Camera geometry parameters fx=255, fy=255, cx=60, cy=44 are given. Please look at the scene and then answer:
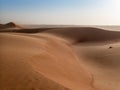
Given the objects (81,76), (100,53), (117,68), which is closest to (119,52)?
(100,53)

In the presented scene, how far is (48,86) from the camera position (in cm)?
708

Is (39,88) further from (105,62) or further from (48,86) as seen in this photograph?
(105,62)

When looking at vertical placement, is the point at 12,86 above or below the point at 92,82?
above

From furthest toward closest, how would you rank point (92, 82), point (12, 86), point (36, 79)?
Result: point (92, 82) → point (36, 79) → point (12, 86)

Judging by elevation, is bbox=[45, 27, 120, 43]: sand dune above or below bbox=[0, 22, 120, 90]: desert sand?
below

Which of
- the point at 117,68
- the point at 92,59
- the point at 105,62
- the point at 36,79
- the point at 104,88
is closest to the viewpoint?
the point at 36,79

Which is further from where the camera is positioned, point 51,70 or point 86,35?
point 86,35

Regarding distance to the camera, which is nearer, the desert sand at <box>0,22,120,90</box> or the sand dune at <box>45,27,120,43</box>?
the desert sand at <box>0,22,120,90</box>

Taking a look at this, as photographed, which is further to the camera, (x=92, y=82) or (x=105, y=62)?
(x=105, y=62)

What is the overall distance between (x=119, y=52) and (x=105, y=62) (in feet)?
8.42

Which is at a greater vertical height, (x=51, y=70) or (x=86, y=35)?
(x=51, y=70)

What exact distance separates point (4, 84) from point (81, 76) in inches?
208

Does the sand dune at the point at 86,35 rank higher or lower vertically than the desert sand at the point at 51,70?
lower

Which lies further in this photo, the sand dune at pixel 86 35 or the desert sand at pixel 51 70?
the sand dune at pixel 86 35
